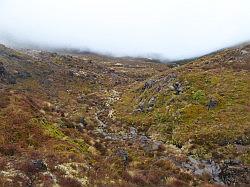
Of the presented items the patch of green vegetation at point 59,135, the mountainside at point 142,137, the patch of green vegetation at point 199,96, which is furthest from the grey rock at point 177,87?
the patch of green vegetation at point 59,135

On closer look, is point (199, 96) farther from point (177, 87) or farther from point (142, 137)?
point (142, 137)

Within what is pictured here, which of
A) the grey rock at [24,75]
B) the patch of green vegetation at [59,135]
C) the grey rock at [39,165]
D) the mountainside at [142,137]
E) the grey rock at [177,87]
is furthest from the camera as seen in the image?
the grey rock at [24,75]

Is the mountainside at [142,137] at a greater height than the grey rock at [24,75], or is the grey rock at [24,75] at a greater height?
the mountainside at [142,137]

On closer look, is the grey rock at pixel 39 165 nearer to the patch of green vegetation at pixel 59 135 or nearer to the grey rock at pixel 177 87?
the patch of green vegetation at pixel 59 135

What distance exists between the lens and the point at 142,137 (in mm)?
46969

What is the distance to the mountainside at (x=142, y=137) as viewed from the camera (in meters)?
25.0

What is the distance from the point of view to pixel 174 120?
165 ft

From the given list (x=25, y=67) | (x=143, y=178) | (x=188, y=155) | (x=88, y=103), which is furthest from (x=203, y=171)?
(x=25, y=67)

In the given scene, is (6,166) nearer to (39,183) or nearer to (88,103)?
(39,183)

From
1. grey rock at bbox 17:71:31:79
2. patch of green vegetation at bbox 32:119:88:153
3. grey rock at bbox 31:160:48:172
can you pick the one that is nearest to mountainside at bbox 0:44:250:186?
grey rock at bbox 31:160:48:172

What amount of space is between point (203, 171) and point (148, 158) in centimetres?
491

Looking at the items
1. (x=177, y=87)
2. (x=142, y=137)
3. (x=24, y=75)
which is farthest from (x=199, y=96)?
(x=24, y=75)

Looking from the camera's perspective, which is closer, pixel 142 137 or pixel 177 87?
pixel 142 137

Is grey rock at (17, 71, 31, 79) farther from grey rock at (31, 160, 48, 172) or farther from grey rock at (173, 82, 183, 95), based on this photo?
grey rock at (31, 160, 48, 172)
